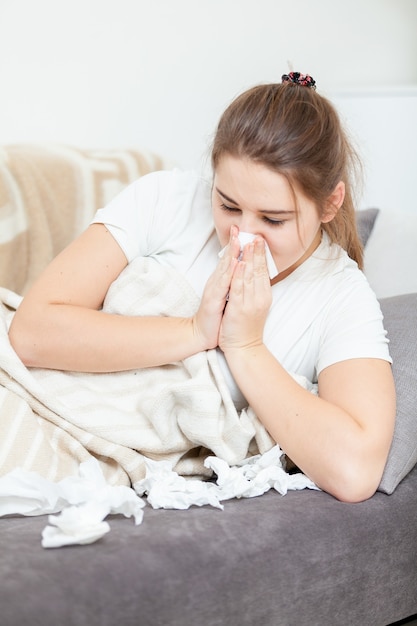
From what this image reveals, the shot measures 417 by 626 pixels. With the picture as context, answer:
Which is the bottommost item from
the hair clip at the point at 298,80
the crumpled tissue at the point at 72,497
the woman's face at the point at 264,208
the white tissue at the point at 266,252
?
the crumpled tissue at the point at 72,497

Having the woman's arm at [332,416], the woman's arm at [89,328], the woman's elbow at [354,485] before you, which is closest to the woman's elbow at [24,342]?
the woman's arm at [89,328]

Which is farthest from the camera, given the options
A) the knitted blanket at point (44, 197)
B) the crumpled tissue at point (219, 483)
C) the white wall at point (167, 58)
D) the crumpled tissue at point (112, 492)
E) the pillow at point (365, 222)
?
the white wall at point (167, 58)

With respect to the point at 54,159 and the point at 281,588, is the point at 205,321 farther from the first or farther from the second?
the point at 54,159

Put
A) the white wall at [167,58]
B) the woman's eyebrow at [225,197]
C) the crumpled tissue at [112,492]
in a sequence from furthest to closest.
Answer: the white wall at [167,58] < the woman's eyebrow at [225,197] < the crumpled tissue at [112,492]

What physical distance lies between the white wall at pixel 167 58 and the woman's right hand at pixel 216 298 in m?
0.88

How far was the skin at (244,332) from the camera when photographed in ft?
→ 4.13

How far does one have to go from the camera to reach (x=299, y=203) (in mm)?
1312

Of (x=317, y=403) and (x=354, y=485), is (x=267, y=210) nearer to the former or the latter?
(x=317, y=403)

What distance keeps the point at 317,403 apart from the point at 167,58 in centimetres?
140

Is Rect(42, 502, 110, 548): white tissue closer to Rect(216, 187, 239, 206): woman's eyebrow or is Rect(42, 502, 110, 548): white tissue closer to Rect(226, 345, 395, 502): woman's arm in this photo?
Rect(226, 345, 395, 502): woman's arm

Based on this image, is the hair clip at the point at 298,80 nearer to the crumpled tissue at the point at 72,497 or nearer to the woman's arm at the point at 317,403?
the woman's arm at the point at 317,403

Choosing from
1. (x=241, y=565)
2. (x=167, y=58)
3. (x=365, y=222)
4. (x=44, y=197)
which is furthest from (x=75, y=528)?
(x=167, y=58)

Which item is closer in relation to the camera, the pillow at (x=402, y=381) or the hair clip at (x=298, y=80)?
the pillow at (x=402, y=381)

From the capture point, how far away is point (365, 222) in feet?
6.38
